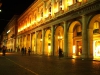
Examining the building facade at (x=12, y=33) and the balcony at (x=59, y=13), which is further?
the building facade at (x=12, y=33)

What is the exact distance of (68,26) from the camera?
31.2 metres

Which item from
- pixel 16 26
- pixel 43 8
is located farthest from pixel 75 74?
pixel 16 26

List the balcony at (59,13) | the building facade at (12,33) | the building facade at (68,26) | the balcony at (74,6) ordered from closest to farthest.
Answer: the building facade at (68,26) → the balcony at (74,6) → the balcony at (59,13) → the building facade at (12,33)

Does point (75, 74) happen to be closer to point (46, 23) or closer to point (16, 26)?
point (46, 23)

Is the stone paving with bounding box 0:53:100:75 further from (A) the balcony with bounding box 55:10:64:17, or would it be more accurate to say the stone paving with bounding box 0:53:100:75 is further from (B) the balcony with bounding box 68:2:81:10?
(A) the balcony with bounding box 55:10:64:17

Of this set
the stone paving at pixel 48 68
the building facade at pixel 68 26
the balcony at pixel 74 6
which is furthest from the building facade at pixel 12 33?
the stone paving at pixel 48 68

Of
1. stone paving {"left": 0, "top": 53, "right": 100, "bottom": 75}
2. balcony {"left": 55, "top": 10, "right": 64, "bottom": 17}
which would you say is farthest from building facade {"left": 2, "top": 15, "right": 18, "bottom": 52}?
stone paving {"left": 0, "top": 53, "right": 100, "bottom": 75}

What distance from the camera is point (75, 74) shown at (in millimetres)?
10539

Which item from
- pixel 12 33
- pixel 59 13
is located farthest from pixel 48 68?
pixel 12 33

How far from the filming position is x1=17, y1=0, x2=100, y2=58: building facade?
25.9m

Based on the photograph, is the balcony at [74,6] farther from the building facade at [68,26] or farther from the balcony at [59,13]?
the balcony at [59,13]

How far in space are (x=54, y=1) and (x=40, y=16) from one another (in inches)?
370

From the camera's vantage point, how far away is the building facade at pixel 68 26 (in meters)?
25.9

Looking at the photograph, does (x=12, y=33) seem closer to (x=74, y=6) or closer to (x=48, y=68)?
(x=74, y=6)
